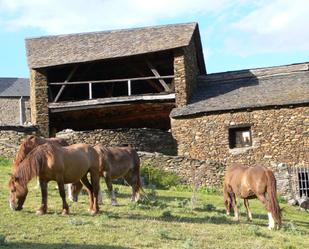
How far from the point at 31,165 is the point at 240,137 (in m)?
17.0

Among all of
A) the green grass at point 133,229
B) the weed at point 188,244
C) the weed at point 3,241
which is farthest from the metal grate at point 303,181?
the weed at point 3,241

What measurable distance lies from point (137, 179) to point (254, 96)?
547 inches

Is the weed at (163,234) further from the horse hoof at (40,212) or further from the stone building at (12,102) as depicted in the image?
the stone building at (12,102)

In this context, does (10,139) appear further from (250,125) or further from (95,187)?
(95,187)

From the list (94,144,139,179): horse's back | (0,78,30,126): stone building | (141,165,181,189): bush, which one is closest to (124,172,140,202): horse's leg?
(94,144,139,179): horse's back

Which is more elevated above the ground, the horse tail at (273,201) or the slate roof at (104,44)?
the slate roof at (104,44)

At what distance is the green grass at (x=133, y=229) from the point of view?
399 inches

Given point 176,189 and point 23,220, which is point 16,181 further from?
point 176,189

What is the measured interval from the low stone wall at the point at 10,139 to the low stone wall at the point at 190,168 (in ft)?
18.7

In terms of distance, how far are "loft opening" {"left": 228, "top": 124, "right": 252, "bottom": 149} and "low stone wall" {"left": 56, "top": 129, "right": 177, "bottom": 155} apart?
9.64 ft

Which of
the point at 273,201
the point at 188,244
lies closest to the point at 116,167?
the point at 273,201

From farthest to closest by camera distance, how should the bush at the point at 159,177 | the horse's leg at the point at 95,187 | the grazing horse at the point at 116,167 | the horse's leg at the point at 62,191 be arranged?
the bush at the point at 159,177, the grazing horse at the point at 116,167, the horse's leg at the point at 95,187, the horse's leg at the point at 62,191

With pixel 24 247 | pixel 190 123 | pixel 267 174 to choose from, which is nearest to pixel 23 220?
pixel 24 247

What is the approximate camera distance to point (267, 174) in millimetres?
13531
